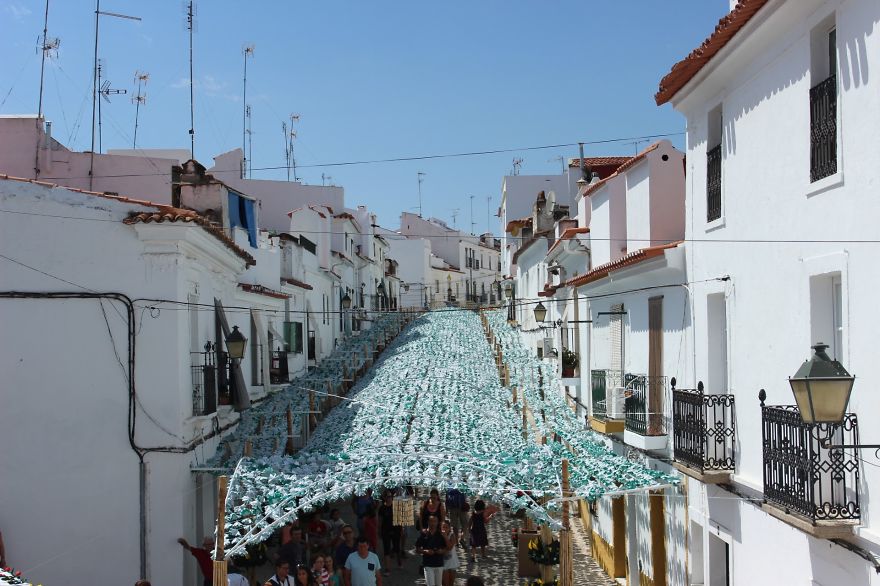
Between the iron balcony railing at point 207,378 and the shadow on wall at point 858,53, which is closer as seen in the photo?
the shadow on wall at point 858,53

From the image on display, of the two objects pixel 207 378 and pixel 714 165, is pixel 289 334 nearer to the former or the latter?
pixel 207 378

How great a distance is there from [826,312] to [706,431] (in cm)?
278

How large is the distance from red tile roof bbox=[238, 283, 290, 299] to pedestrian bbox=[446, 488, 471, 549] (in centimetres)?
597

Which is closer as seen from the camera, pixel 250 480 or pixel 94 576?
pixel 250 480

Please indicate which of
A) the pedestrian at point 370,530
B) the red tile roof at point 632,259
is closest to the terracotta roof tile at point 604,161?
the red tile roof at point 632,259

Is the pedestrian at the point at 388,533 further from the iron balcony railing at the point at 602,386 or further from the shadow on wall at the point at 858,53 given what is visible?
the shadow on wall at the point at 858,53

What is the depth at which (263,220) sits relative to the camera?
123 ft

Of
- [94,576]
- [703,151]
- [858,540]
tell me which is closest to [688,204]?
[703,151]

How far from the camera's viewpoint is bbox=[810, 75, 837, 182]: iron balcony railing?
768 centimetres

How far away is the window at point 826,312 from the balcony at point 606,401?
6.26m

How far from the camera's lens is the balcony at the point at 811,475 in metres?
7.21

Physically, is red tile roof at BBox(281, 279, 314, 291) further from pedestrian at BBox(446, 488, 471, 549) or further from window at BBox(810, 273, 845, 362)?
window at BBox(810, 273, 845, 362)

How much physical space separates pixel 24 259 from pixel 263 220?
24499 millimetres

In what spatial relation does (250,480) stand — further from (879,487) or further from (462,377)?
(462,377)
